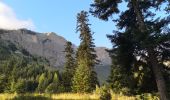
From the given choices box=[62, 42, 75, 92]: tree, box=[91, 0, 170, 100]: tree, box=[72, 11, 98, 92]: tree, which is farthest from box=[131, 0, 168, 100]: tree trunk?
box=[62, 42, 75, 92]: tree

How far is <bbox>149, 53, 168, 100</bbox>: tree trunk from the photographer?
78.6 feet

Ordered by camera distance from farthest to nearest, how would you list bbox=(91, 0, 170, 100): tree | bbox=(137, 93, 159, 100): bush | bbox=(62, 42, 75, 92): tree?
bbox=(62, 42, 75, 92): tree, bbox=(137, 93, 159, 100): bush, bbox=(91, 0, 170, 100): tree

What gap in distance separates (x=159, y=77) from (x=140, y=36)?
3.23m

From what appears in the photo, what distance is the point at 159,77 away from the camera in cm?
2436

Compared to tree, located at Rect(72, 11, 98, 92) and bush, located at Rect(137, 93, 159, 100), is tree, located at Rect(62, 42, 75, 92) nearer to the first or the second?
tree, located at Rect(72, 11, 98, 92)

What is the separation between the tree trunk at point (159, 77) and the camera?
2395cm

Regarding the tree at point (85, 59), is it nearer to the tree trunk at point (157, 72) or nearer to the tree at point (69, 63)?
the tree at point (69, 63)

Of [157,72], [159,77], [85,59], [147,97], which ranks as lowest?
[147,97]

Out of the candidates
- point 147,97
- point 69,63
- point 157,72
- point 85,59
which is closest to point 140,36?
point 157,72

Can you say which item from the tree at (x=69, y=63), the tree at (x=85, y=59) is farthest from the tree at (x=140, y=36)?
the tree at (x=69, y=63)

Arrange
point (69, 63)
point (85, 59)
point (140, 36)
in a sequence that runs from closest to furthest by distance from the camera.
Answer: point (140, 36)
point (85, 59)
point (69, 63)

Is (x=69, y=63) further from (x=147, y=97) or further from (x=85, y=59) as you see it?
Result: (x=147, y=97)

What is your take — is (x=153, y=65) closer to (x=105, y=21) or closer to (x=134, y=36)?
(x=134, y=36)

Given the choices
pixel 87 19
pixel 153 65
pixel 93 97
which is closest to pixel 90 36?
pixel 87 19
